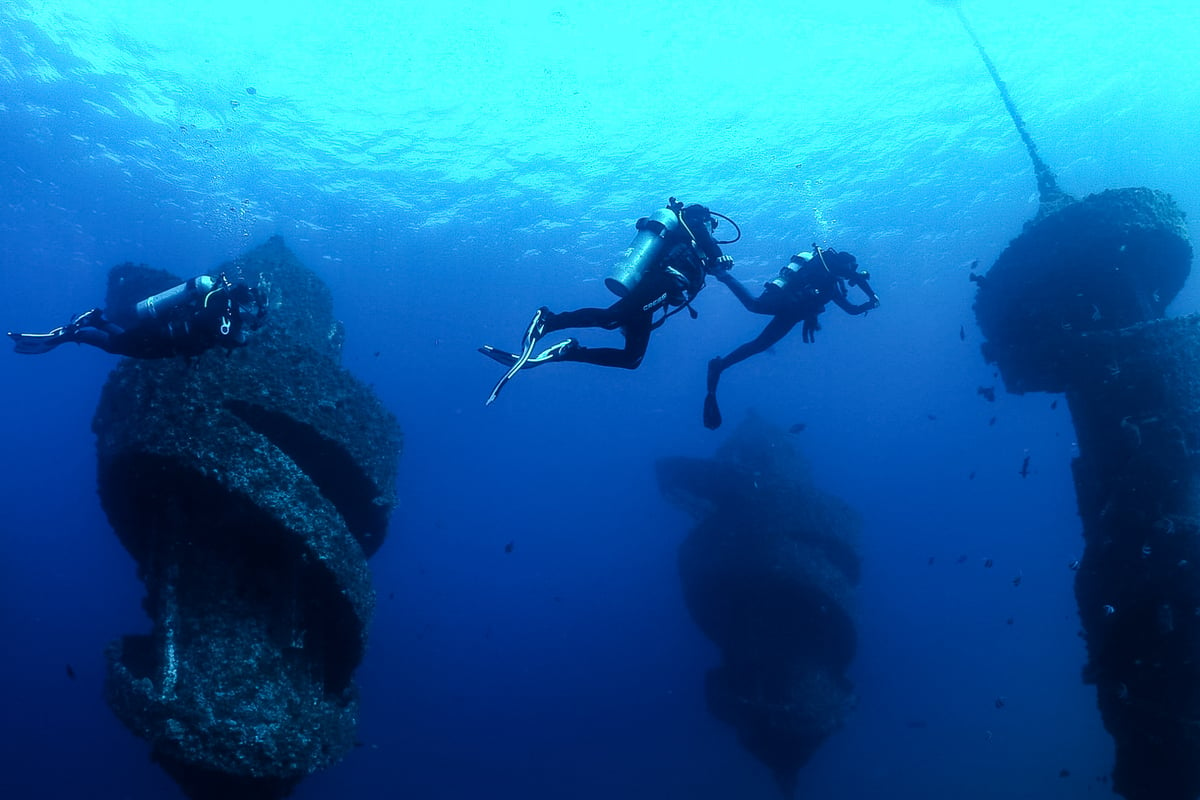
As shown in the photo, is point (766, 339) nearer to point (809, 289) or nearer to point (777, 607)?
point (809, 289)

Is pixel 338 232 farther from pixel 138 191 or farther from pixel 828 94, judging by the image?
pixel 828 94

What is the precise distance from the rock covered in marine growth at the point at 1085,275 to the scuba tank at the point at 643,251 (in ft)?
25.7

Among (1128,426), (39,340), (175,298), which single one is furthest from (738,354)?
(39,340)

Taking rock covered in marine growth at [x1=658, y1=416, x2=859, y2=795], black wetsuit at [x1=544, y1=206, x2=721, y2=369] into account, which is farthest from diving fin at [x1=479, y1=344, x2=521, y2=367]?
rock covered in marine growth at [x1=658, y1=416, x2=859, y2=795]

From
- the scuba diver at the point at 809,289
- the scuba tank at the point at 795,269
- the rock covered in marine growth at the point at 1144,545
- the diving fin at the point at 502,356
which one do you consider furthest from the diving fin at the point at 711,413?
the rock covered in marine growth at the point at 1144,545

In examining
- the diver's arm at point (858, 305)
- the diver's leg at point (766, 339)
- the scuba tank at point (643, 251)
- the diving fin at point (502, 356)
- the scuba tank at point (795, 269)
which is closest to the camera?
the diving fin at point (502, 356)

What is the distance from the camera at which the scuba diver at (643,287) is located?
729 centimetres

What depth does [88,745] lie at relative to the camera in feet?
128

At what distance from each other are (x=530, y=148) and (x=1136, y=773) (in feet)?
84.4

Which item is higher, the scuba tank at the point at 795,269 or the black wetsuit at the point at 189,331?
the scuba tank at the point at 795,269

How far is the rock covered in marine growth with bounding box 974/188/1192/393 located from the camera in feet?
35.2

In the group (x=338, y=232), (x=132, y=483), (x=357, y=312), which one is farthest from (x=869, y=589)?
(x=132, y=483)

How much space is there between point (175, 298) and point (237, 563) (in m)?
3.20

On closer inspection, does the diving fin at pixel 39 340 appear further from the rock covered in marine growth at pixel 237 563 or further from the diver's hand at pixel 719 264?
the diver's hand at pixel 719 264
